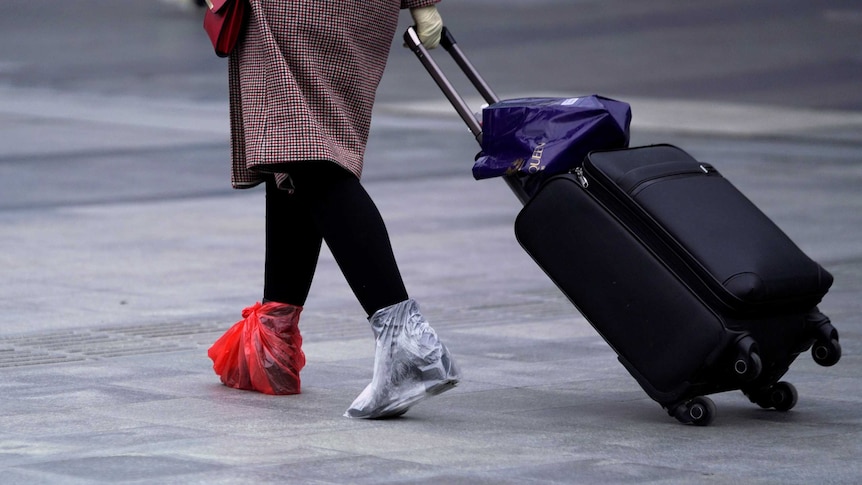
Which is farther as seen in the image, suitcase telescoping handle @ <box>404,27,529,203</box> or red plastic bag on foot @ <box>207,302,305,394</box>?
red plastic bag on foot @ <box>207,302,305,394</box>

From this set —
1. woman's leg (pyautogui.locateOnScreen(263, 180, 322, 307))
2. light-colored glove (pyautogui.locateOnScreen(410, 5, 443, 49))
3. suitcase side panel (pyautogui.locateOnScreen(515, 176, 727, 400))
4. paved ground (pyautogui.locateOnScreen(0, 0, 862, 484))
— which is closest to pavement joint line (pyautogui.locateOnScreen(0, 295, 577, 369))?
paved ground (pyautogui.locateOnScreen(0, 0, 862, 484))

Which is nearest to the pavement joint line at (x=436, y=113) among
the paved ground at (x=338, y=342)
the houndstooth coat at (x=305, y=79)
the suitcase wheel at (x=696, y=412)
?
the paved ground at (x=338, y=342)

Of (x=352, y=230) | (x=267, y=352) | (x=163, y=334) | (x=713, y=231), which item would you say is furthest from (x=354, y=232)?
(x=163, y=334)

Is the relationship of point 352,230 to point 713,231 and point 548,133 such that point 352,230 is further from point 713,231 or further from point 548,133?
point 713,231

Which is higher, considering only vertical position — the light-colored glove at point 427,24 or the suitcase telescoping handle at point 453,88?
the light-colored glove at point 427,24

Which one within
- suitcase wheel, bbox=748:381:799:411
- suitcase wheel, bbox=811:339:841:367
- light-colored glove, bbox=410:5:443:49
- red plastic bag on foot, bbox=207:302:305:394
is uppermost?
light-colored glove, bbox=410:5:443:49

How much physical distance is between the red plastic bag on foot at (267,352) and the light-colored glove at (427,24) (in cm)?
94

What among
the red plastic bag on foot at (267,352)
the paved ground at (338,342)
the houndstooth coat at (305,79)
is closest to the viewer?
the paved ground at (338,342)

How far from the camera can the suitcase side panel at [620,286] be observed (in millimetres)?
4242

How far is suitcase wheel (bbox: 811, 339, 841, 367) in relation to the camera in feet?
14.5

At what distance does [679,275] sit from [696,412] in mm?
396

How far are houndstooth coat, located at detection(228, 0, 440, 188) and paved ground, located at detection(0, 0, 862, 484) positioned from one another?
2.57 feet

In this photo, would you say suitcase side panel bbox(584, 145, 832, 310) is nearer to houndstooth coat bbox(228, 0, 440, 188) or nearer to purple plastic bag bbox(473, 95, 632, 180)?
purple plastic bag bbox(473, 95, 632, 180)

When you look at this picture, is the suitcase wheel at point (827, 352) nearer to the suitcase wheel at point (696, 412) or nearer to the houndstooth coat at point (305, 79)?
the suitcase wheel at point (696, 412)
